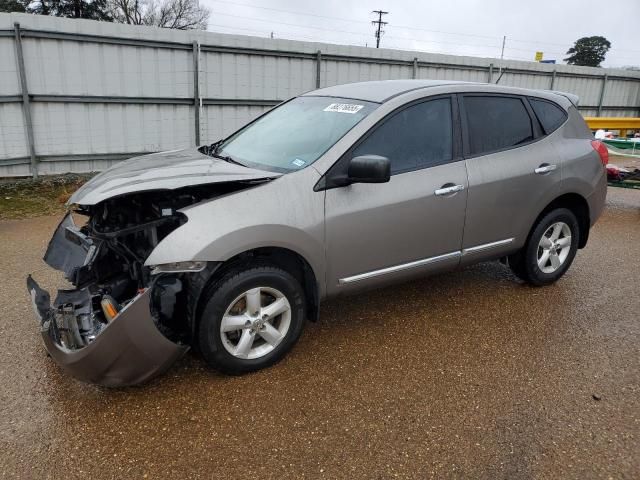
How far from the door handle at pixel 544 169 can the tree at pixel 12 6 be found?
2996 cm

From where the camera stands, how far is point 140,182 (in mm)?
3059

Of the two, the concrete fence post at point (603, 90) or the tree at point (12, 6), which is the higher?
the tree at point (12, 6)

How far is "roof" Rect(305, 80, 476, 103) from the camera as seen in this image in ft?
12.3

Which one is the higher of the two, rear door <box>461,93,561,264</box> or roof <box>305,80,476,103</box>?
roof <box>305,80,476,103</box>

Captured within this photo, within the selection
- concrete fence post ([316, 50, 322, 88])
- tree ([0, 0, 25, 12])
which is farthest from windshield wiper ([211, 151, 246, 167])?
tree ([0, 0, 25, 12])

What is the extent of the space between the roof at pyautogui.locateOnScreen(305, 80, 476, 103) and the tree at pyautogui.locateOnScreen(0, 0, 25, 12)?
2892 centimetres

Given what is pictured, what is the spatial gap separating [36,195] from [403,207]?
6.48 metres

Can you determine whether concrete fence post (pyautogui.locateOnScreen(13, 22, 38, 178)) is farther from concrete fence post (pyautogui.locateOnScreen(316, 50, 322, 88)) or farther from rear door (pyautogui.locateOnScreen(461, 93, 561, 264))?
rear door (pyautogui.locateOnScreen(461, 93, 561, 264))

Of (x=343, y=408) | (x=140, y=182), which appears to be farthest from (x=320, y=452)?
(x=140, y=182)

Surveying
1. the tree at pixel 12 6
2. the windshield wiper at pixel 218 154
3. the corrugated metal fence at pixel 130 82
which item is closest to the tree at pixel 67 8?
the tree at pixel 12 6

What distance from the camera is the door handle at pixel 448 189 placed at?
3691mm

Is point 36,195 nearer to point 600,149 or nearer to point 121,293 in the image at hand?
point 121,293

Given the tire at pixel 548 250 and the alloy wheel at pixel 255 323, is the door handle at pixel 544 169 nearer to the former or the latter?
the tire at pixel 548 250

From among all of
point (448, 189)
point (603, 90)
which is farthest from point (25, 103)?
point (603, 90)
